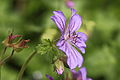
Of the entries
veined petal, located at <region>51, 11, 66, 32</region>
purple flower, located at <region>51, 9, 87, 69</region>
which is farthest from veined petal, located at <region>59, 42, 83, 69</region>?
veined petal, located at <region>51, 11, 66, 32</region>

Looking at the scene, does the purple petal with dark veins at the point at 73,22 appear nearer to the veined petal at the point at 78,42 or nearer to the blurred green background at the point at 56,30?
the veined petal at the point at 78,42

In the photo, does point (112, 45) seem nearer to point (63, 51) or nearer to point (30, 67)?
point (30, 67)

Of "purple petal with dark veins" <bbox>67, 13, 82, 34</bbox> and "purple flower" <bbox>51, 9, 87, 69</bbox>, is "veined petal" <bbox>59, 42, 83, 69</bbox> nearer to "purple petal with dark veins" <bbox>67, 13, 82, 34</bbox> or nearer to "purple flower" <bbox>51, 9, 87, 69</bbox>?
"purple flower" <bbox>51, 9, 87, 69</bbox>

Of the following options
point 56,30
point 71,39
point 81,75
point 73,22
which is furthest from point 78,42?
point 56,30

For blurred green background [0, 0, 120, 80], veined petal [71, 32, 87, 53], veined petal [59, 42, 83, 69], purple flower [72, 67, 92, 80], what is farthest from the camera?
blurred green background [0, 0, 120, 80]

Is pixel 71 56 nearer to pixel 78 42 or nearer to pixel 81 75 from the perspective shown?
pixel 78 42

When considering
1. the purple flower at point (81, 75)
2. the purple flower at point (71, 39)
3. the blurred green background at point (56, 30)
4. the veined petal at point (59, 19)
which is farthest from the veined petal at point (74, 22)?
the blurred green background at point (56, 30)

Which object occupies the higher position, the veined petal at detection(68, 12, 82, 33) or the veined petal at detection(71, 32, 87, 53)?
the veined petal at detection(68, 12, 82, 33)
